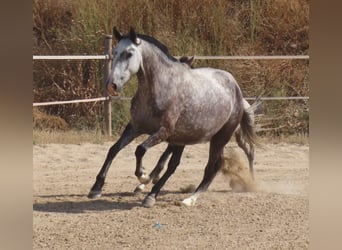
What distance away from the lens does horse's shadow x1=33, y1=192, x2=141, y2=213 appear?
12.9 ft

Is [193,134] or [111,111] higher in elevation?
[193,134]

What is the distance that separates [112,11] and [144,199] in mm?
5329

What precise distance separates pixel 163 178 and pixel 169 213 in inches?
14.4

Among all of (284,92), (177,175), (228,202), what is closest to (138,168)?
(228,202)

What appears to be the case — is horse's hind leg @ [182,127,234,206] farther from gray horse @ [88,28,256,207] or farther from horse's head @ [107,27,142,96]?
horse's head @ [107,27,142,96]

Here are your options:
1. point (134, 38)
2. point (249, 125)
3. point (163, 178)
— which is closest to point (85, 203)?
point (163, 178)

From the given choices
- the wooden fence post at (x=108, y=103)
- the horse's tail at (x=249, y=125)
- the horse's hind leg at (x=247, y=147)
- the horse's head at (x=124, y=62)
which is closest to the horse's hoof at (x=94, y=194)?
the horse's head at (x=124, y=62)

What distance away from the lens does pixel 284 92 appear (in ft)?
27.9

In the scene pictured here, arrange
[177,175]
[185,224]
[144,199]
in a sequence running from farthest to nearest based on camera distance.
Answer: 1. [177,175]
2. [144,199]
3. [185,224]

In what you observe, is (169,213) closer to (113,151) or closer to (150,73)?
(113,151)

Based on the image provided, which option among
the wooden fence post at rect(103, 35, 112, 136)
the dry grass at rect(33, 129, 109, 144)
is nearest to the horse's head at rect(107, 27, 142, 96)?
the dry grass at rect(33, 129, 109, 144)
